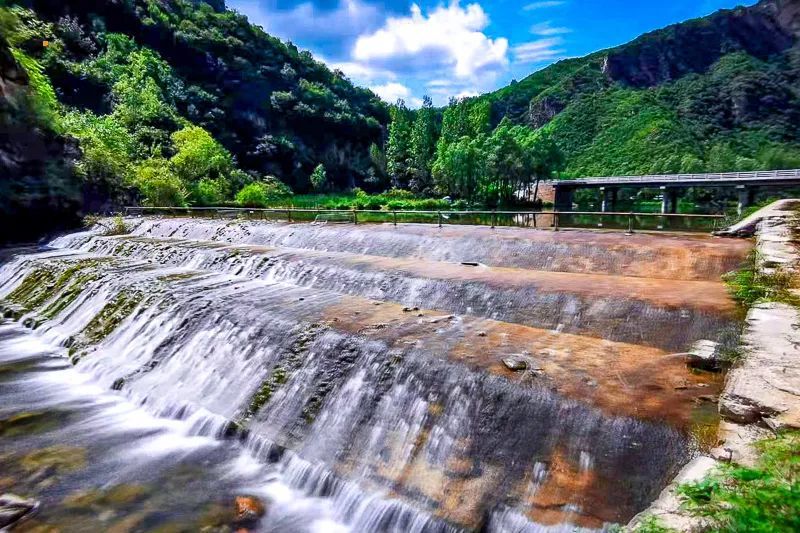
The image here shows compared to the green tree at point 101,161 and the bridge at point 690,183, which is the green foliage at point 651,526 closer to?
the green tree at point 101,161

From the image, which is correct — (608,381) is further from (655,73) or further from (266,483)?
(655,73)

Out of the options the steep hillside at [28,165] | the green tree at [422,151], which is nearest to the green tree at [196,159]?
the steep hillside at [28,165]

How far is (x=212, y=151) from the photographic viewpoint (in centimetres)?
5112

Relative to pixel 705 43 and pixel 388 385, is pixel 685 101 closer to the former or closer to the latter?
pixel 705 43

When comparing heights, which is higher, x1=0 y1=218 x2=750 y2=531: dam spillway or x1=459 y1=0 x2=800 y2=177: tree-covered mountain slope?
x1=459 y1=0 x2=800 y2=177: tree-covered mountain slope

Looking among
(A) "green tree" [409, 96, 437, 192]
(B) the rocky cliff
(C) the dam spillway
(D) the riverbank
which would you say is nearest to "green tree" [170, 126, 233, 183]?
(C) the dam spillway

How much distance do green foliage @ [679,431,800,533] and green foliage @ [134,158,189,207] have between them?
39.7 metres

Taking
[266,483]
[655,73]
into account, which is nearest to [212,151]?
[266,483]

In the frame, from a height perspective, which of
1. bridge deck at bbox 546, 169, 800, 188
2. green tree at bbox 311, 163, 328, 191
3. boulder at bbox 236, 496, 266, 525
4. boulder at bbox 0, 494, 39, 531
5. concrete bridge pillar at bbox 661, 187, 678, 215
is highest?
green tree at bbox 311, 163, 328, 191

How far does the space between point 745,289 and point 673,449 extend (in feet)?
19.0

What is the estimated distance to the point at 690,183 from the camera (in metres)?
49.5

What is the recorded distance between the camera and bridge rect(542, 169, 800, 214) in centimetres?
4166

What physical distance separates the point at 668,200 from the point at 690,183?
7474 millimetres

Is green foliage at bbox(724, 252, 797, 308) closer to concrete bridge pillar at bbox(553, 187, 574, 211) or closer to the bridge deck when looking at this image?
the bridge deck
